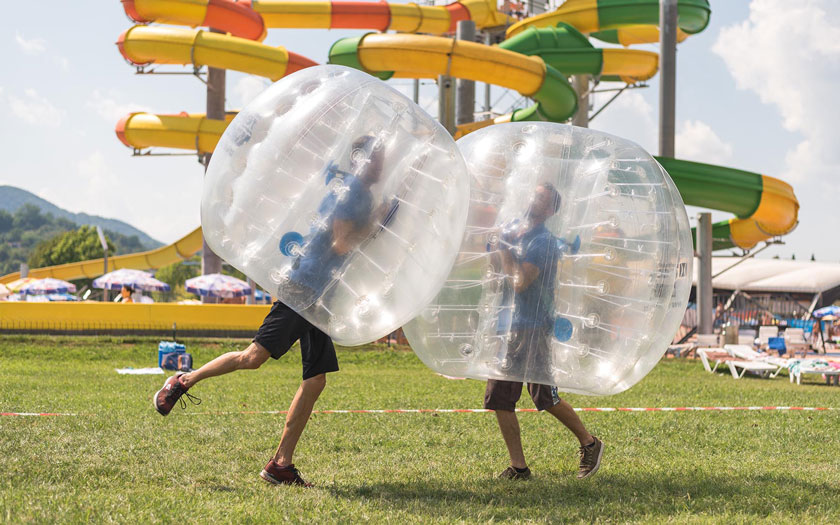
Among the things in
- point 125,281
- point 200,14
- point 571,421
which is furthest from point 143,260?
point 571,421

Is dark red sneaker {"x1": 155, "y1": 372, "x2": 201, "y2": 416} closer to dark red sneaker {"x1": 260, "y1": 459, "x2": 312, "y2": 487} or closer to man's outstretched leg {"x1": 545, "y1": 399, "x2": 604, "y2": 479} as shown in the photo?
dark red sneaker {"x1": 260, "y1": 459, "x2": 312, "y2": 487}

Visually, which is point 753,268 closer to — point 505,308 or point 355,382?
point 355,382

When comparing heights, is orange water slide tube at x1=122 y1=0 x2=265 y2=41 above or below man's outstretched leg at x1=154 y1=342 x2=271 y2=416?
above

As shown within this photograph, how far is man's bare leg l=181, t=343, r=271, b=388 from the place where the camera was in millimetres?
5359

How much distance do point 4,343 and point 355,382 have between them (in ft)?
34.2

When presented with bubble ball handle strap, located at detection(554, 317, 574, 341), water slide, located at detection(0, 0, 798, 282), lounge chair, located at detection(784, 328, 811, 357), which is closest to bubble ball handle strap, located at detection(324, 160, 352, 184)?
bubble ball handle strap, located at detection(554, 317, 574, 341)

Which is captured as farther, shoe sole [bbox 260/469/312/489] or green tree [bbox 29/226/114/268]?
green tree [bbox 29/226/114/268]

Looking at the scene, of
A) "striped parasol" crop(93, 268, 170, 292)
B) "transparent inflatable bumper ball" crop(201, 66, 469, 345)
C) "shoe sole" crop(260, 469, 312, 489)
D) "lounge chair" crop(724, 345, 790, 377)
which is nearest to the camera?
"transparent inflatable bumper ball" crop(201, 66, 469, 345)

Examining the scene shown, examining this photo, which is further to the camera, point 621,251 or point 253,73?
point 253,73

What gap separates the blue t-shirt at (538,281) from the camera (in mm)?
5090

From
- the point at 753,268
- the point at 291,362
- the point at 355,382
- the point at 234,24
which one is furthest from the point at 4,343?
the point at 753,268

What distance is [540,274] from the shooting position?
5.09 m

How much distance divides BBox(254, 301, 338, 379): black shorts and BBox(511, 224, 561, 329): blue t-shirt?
1232 mm

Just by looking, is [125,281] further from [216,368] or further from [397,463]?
[216,368]
